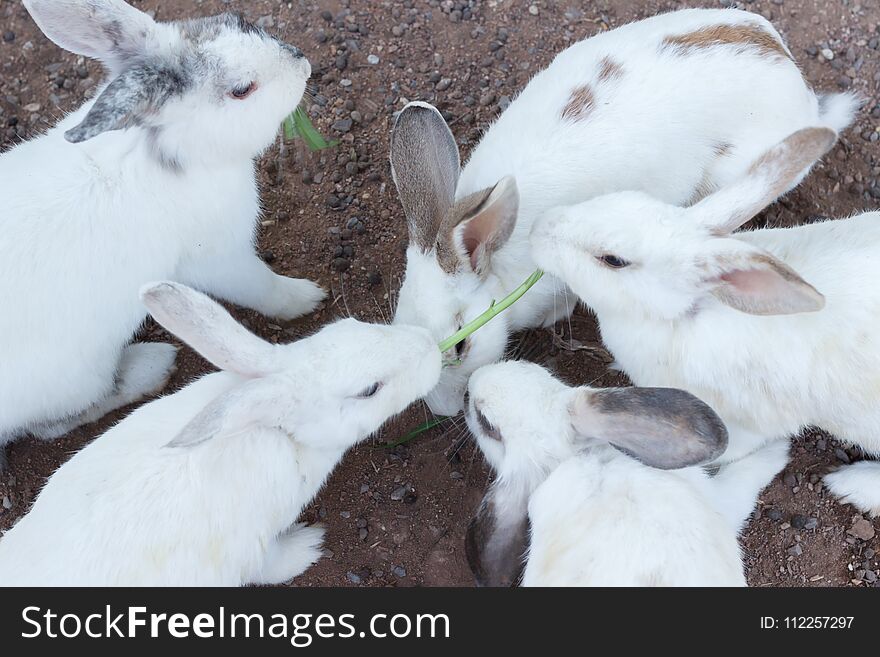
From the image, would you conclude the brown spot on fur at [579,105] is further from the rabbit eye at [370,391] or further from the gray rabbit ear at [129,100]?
the gray rabbit ear at [129,100]

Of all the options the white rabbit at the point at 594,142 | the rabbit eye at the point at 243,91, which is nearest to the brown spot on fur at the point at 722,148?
the white rabbit at the point at 594,142

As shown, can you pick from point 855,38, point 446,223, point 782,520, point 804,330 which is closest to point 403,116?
point 446,223

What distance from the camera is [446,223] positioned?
3543mm

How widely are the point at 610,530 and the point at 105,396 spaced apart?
8.90ft

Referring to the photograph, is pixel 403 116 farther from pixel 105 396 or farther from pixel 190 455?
pixel 105 396

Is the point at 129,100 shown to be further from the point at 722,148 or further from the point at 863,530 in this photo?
the point at 863,530

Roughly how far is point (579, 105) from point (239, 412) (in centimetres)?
218

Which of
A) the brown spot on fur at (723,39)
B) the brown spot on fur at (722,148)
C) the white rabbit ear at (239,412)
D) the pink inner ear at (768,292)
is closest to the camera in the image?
the white rabbit ear at (239,412)

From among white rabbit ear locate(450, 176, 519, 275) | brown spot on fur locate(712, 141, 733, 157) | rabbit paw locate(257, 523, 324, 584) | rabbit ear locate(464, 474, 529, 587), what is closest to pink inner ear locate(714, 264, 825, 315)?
white rabbit ear locate(450, 176, 519, 275)

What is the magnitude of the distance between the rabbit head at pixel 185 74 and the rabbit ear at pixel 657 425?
6.25 ft

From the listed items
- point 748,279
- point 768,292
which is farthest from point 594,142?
point 768,292

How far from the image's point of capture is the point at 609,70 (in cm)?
397

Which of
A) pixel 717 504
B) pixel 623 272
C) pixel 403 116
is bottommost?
pixel 717 504

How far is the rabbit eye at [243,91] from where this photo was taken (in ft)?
11.6
